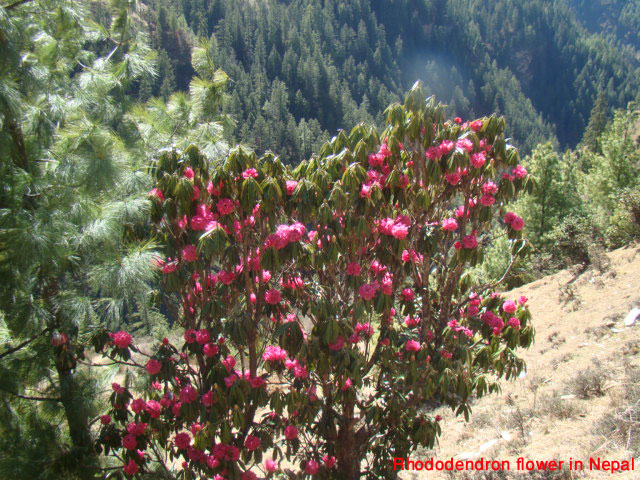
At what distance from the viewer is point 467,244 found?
3.02m

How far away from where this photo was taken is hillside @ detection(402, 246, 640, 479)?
3.45 metres

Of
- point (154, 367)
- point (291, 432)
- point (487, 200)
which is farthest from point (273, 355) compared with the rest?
point (487, 200)

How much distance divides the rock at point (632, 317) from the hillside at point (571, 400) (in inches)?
2.9

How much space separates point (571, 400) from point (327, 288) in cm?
293

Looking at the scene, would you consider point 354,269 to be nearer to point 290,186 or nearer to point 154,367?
point 290,186

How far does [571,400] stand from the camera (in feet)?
14.4

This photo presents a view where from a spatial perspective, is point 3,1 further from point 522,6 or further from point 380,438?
point 522,6

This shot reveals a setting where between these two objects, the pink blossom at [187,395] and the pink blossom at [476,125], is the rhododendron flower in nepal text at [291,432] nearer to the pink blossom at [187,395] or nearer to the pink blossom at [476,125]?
the pink blossom at [187,395]

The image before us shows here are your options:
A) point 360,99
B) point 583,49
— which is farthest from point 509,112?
point 583,49

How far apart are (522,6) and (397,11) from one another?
43789 mm

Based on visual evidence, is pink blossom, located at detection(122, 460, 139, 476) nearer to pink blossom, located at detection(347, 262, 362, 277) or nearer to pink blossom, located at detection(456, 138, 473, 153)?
pink blossom, located at detection(347, 262, 362, 277)

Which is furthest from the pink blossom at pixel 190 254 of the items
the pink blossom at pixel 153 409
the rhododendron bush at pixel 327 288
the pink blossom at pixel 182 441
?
the pink blossom at pixel 182 441

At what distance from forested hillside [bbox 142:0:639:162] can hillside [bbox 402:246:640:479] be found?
59323 mm

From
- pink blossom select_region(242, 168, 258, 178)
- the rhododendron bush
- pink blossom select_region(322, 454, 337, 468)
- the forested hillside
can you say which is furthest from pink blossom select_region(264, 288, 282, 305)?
the forested hillside
